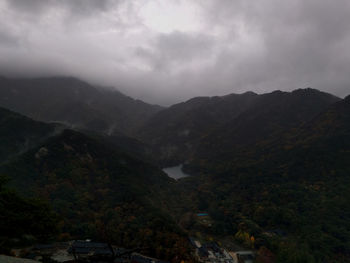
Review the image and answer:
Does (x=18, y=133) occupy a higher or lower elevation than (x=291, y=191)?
higher

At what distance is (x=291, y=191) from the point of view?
87875 millimetres

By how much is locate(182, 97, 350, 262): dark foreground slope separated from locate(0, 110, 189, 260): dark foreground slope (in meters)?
22.1

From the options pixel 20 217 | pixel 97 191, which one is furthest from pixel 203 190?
pixel 20 217

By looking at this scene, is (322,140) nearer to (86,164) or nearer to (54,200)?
(86,164)

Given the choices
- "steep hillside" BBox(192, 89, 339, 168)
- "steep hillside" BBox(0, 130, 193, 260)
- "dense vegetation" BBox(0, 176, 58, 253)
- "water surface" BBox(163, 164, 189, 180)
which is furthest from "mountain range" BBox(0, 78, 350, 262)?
"steep hillside" BBox(192, 89, 339, 168)

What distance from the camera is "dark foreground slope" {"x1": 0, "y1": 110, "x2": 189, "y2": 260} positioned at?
51.4 meters

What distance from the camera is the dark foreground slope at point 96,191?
51.4 meters

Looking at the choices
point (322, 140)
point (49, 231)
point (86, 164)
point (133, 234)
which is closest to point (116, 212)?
point (133, 234)

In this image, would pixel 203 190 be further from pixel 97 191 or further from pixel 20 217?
pixel 20 217

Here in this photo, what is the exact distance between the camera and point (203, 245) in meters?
58.2

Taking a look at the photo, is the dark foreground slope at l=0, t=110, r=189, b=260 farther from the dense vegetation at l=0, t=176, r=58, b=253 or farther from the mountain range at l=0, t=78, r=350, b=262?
the dense vegetation at l=0, t=176, r=58, b=253

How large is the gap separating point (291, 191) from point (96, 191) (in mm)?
73477

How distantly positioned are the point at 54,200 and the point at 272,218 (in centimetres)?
6741

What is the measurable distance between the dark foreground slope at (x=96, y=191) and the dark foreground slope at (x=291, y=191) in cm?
2214
